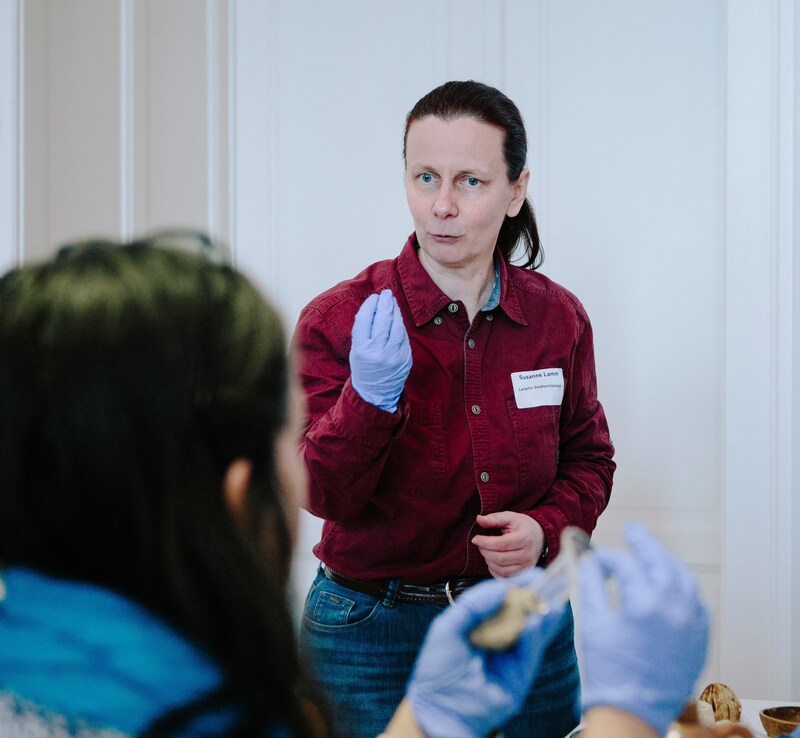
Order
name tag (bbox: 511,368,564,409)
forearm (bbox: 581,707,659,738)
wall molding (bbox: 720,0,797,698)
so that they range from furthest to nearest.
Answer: wall molding (bbox: 720,0,797,698) → name tag (bbox: 511,368,564,409) → forearm (bbox: 581,707,659,738)

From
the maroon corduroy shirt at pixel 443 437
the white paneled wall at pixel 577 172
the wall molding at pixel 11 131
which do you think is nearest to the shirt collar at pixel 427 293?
the maroon corduroy shirt at pixel 443 437

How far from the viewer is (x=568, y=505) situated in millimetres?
1764

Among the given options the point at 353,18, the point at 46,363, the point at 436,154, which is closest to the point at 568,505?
the point at 436,154

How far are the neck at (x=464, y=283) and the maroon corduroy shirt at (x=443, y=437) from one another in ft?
0.10

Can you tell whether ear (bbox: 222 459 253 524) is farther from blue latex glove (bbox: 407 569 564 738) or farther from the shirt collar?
the shirt collar

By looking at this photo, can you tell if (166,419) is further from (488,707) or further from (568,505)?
(568,505)

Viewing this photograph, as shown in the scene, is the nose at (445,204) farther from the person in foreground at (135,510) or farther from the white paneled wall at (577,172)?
the person in foreground at (135,510)

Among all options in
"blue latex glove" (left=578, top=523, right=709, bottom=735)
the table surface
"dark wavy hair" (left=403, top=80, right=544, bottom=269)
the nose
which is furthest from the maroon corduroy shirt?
"blue latex glove" (left=578, top=523, right=709, bottom=735)

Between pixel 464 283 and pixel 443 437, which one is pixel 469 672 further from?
pixel 464 283

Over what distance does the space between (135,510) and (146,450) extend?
0.14 feet

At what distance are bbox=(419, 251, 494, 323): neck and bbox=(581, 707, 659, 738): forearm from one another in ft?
3.38

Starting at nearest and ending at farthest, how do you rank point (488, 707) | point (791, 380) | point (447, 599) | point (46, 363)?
point (46, 363) < point (488, 707) < point (447, 599) < point (791, 380)

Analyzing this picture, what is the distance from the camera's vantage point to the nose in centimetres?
175

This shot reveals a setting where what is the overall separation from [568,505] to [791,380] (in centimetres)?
93
